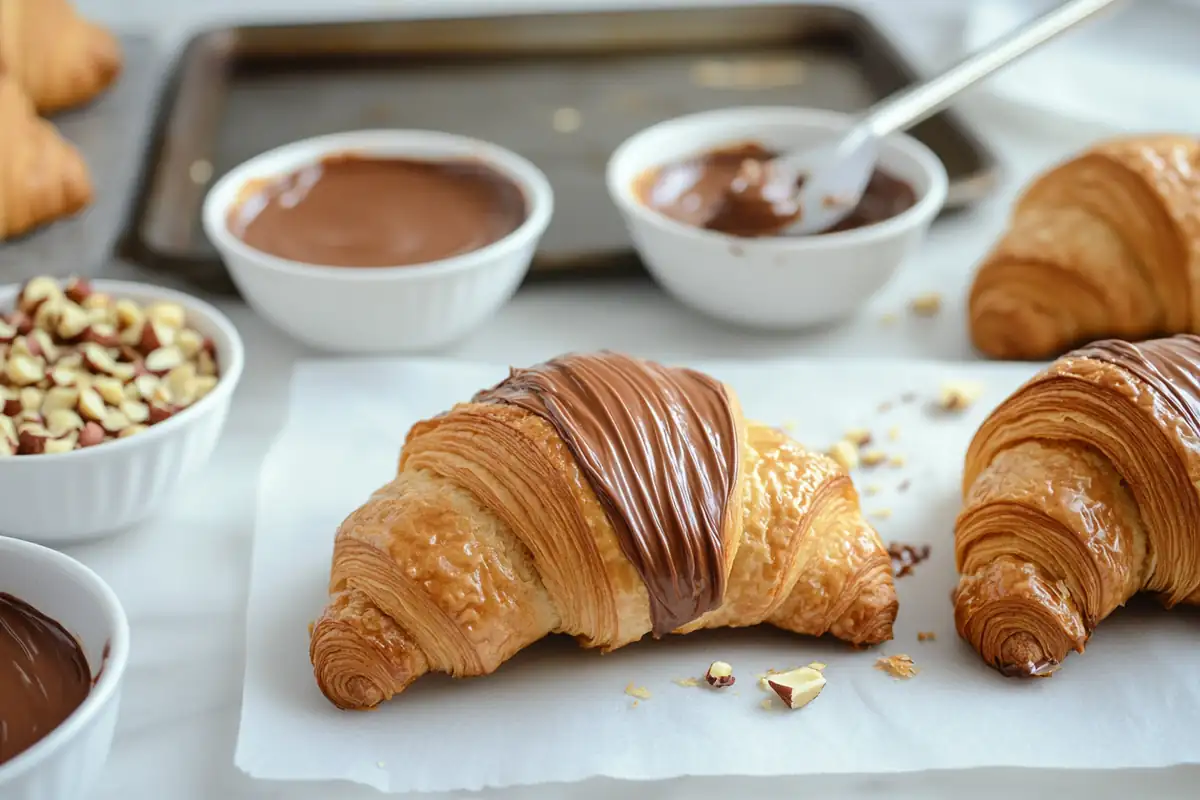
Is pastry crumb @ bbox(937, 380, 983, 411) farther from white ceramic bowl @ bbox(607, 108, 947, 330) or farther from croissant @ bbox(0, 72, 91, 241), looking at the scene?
croissant @ bbox(0, 72, 91, 241)

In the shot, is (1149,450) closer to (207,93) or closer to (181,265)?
(181,265)

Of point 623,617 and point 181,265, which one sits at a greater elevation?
point 623,617

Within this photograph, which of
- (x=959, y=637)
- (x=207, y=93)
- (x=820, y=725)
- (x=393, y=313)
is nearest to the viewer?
(x=820, y=725)

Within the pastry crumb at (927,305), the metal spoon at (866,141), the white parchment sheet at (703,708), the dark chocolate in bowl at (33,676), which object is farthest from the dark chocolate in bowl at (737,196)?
the dark chocolate in bowl at (33,676)

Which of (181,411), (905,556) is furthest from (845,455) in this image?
(181,411)

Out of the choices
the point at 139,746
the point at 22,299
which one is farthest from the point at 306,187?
the point at 139,746

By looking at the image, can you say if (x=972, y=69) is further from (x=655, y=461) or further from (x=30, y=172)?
(x=30, y=172)
